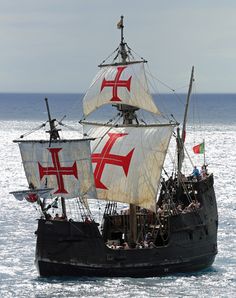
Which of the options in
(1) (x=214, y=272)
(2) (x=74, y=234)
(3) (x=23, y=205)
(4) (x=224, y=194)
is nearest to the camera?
(2) (x=74, y=234)

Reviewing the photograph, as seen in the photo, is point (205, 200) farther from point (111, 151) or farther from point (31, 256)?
point (31, 256)

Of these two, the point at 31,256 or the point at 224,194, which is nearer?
the point at 31,256

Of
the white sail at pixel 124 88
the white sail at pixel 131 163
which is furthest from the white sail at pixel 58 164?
the white sail at pixel 124 88

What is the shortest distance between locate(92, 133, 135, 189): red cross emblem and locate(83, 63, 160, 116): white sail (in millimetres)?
2305

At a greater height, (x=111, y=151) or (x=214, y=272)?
(x=111, y=151)

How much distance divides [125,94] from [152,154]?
4312 millimetres

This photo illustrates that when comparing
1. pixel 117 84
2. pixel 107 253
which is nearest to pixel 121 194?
pixel 107 253

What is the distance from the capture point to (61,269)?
185 ft

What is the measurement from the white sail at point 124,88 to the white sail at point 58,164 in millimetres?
6529

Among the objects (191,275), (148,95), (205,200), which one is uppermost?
(148,95)

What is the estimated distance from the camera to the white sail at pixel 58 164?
5697cm

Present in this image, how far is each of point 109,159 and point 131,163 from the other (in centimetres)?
152

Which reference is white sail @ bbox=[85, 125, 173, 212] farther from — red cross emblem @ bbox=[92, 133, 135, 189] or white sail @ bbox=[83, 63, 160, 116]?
white sail @ bbox=[83, 63, 160, 116]

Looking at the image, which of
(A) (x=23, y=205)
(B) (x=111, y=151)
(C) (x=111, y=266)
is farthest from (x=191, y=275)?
(A) (x=23, y=205)
